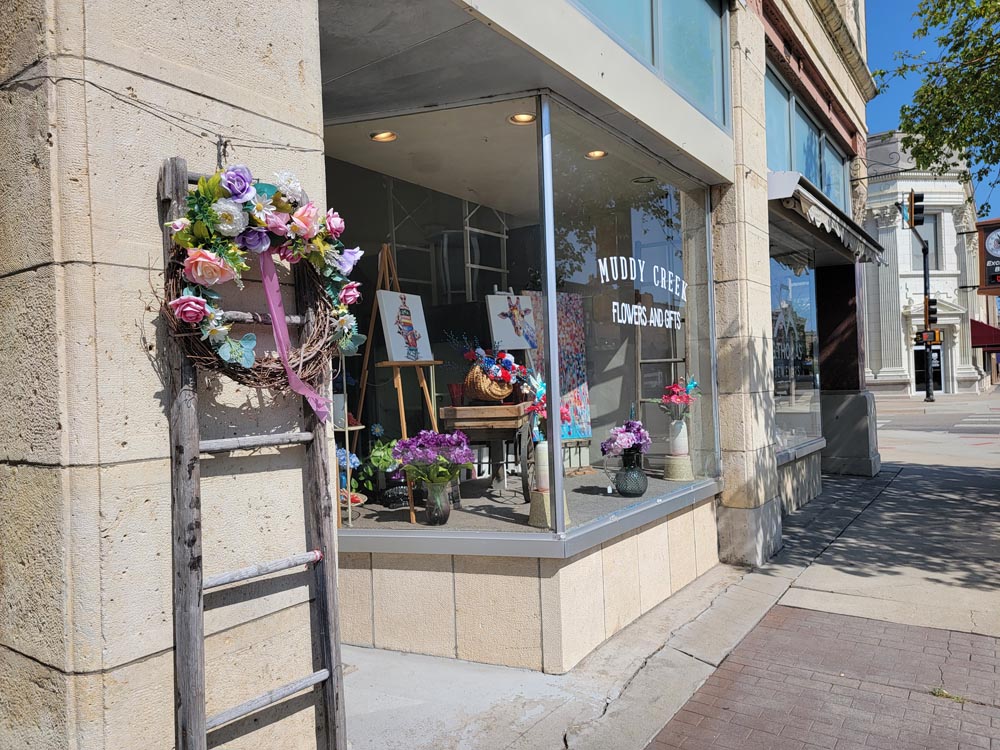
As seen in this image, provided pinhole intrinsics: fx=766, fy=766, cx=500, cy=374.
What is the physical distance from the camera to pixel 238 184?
2.47m

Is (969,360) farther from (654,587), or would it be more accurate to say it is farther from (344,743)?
(344,743)

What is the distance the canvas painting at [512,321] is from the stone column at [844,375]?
7891mm

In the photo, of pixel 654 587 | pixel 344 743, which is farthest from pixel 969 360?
pixel 344 743

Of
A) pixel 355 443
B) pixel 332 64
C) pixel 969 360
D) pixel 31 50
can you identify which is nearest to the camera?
pixel 31 50

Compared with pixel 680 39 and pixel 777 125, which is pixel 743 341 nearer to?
pixel 680 39

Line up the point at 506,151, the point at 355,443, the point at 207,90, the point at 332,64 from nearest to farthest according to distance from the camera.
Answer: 1. the point at 207,90
2. the point at 332,64
3. the point at 506,151
4. the point at 355,443

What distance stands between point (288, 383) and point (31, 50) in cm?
128

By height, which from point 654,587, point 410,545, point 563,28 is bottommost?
point 654,587

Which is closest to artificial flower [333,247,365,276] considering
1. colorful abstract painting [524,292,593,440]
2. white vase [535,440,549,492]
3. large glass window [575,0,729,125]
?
colorful abstract painting [524,292,593,440]

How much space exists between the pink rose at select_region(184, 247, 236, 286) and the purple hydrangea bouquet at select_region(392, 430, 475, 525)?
2756 millimetres

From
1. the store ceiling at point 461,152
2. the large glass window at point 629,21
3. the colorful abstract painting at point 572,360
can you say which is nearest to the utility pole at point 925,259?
the large glass window at point 629,21

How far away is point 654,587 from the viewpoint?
5621 mm

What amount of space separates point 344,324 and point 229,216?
0.64 m

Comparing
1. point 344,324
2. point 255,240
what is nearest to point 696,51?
point 344,324
